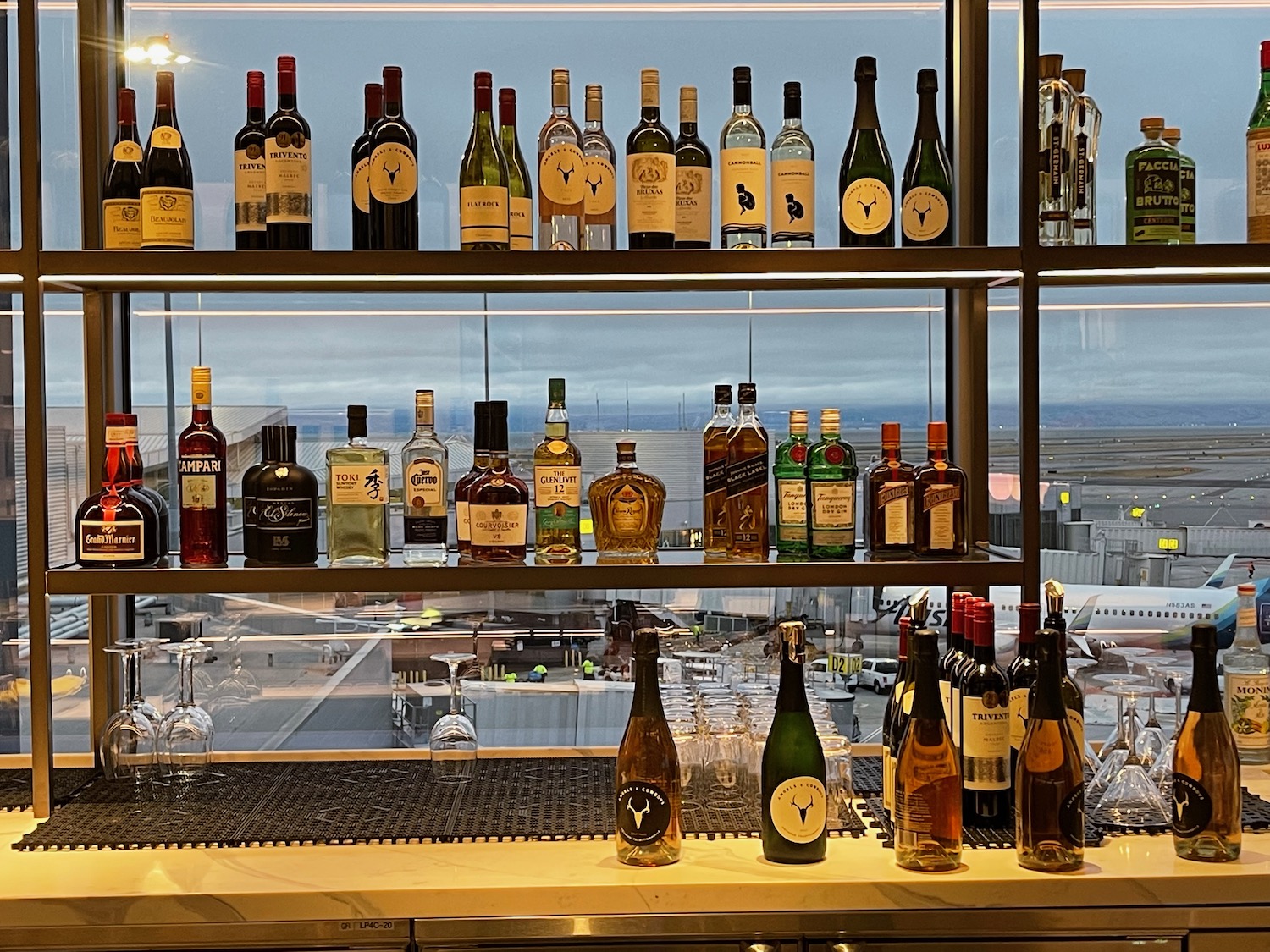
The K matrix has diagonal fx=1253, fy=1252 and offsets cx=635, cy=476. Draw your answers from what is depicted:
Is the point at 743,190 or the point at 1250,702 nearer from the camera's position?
the point at 743,190

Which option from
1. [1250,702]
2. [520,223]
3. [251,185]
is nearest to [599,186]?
[520,223]

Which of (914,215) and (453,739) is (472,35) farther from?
(453,739)

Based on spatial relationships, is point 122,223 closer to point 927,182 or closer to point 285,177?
point 285,177

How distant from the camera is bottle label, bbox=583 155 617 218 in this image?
2010 millimetres

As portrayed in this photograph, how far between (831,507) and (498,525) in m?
0.52

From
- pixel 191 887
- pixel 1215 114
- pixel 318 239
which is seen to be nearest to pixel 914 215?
pixel 1215 114

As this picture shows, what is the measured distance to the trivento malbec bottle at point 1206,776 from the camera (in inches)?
67.5

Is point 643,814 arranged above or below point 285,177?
below

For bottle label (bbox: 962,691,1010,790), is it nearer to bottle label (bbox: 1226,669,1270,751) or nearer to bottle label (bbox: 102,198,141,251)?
bottle label (bbox: 1226,669,1270,751)

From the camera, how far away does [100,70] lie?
7.25ft

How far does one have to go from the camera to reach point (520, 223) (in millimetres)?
2014

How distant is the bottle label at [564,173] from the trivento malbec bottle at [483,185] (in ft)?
0.24

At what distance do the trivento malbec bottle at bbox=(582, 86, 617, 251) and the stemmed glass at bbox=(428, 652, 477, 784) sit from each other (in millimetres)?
718

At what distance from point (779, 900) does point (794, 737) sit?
0.24m
